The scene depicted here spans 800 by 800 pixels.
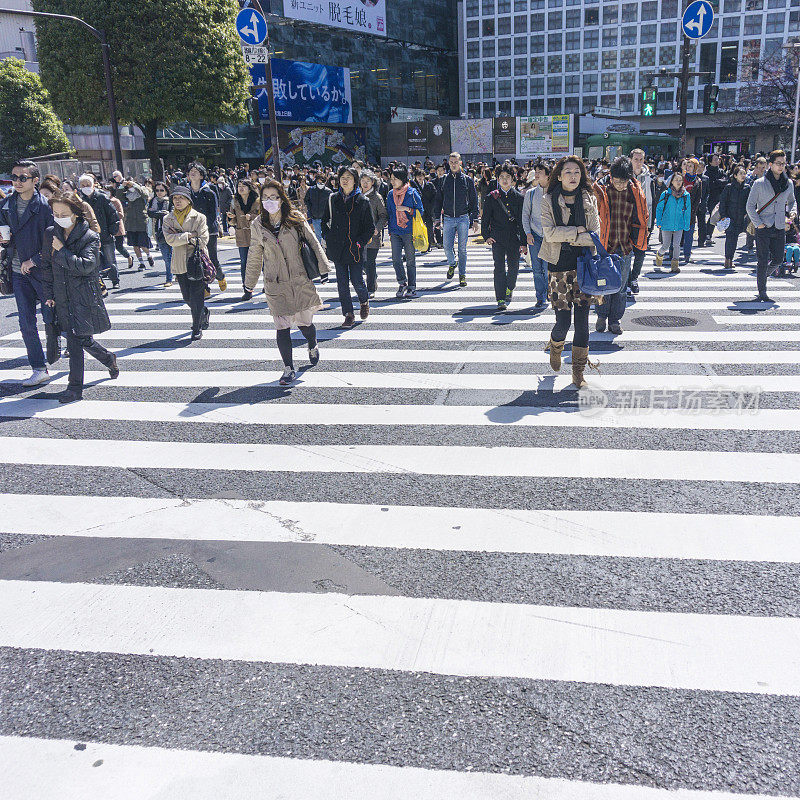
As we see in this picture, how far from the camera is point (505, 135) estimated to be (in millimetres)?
46938

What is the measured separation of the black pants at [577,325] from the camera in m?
6.92

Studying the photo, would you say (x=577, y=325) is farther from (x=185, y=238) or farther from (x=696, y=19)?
(x=696, y=19)

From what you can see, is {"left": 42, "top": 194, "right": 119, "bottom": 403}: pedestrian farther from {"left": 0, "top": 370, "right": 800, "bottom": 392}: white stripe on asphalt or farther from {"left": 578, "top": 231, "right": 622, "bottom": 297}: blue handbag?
{"left": 578, "top": 231, "right": 622, "bottom": 297}: blue handbag

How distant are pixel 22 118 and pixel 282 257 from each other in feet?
160

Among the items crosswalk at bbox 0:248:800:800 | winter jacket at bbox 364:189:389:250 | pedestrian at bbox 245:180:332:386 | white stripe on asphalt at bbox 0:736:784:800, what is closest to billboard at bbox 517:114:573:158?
winter jacket at bbox 364:189:389:250

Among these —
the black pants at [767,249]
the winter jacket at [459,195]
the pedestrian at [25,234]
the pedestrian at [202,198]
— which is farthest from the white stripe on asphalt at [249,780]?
the winter jacket at [459,195]

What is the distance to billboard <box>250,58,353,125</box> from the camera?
60.3m

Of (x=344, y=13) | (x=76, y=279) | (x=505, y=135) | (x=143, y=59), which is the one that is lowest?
(x=76, y=279)

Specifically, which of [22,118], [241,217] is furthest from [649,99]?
[22,118]

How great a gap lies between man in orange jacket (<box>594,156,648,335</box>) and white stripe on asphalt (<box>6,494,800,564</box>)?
5065 millimetres

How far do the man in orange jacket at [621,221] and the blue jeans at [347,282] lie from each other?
10.2ft

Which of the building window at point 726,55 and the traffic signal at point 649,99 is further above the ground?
the building window at point 726,55

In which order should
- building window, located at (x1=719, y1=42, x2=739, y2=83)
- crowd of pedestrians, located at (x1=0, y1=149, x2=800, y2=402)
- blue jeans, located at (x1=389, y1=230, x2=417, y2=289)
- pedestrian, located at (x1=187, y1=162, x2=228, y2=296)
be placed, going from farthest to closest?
building window, located at (x1=719, y1=42, x2=739, y2=83)
blue jeans, located at (x1=389, y1=230, x2=417, y2=289)
pedestrian, located at (x1=187, y1=162, x2=228, y2=296)
crowd of pedestrians, located at (x1=0, y1=149, x2=800, y2=402)

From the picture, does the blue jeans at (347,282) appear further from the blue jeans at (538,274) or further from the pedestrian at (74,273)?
the pedestrian at (74,273)
